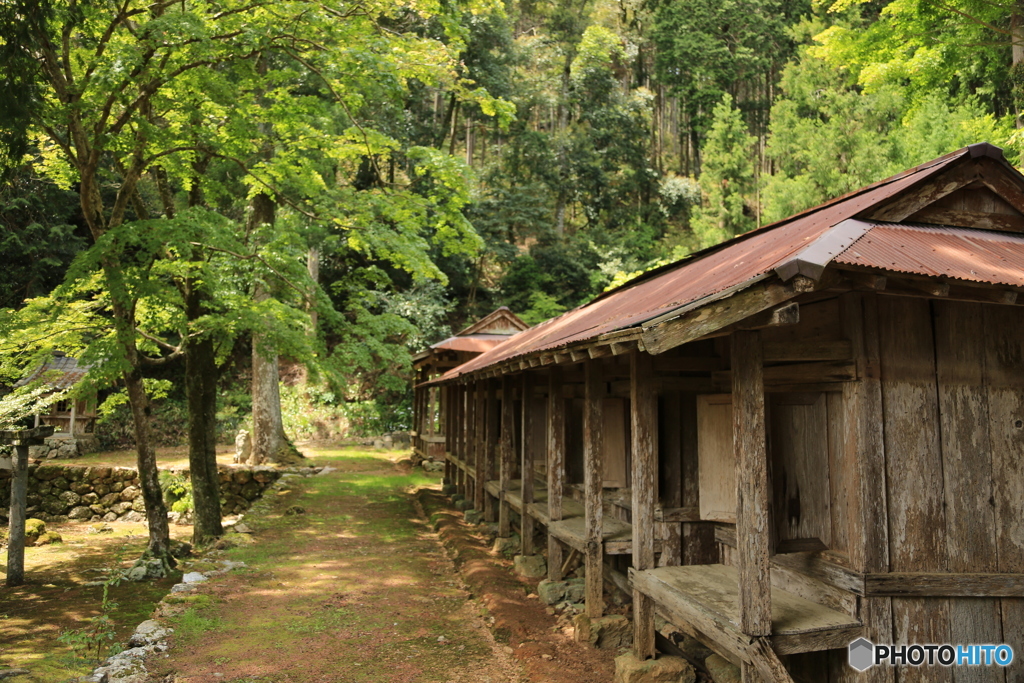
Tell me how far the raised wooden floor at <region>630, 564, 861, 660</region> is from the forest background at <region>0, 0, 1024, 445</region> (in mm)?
7595

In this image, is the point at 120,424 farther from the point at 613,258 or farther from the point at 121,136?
the point at 613,258

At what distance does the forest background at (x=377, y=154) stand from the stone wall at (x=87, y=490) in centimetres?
324

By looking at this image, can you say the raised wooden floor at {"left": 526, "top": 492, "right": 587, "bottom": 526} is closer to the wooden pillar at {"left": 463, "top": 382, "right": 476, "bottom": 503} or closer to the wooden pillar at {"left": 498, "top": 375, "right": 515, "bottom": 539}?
the wooden pillar at {"left": 498, "top": 375, "right": 515, "bottom": 539}

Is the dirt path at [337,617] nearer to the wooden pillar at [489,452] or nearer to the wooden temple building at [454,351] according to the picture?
the wooden pillar at [489,452]

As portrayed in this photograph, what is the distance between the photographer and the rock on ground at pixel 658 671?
521 centimetres

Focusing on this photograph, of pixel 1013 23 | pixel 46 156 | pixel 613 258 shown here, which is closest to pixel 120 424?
pixel 46 156

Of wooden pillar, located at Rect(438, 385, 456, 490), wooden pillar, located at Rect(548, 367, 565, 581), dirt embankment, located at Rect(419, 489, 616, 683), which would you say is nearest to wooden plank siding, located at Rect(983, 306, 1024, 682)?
dirt embankment, located at Rect(419, 489, 616, 683)

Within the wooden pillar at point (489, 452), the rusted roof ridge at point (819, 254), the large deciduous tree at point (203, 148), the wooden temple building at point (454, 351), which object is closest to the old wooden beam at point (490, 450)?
the wooden pillar at point (489, 452)

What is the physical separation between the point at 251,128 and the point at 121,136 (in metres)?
2.04

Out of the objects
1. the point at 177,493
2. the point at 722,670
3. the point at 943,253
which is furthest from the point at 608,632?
the point at 177,493

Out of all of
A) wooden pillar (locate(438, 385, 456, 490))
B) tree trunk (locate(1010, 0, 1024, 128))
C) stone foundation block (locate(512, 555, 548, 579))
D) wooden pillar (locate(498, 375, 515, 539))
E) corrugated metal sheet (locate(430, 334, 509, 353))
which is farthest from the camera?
corrugated metal sheet (locate(430, 334, 509, 353))

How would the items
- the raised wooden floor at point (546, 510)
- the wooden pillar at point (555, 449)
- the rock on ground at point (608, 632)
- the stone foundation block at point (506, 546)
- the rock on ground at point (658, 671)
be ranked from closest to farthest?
the rock on ground at point (658, 671) → the rock on ground at point (608, 632) → the wooden pillar at point (555, 449) → the raised wooden floor at point (546, 510) → the stone foundation block at point (506, 546)

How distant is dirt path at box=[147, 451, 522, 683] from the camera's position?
240 inches

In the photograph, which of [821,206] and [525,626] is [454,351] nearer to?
[525,626]
